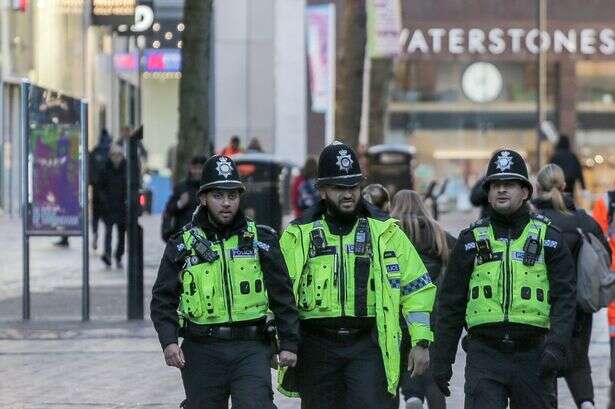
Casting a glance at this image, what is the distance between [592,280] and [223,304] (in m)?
2.66

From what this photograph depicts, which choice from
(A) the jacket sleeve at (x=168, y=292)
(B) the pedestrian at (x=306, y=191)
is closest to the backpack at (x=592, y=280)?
(A) the jacket sleeve at (x=168, y=292)

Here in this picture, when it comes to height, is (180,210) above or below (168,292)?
above

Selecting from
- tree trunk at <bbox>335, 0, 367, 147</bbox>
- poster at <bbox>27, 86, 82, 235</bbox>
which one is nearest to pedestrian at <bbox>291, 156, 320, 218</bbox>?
tree trunk at <bbox>335, 0, 367, 147</bbox>

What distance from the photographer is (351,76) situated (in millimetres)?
25562

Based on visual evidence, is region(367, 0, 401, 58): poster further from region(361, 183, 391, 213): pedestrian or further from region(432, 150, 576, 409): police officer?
region(432, 150, 576, 409): police officer

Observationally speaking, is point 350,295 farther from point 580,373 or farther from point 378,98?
point 378,98

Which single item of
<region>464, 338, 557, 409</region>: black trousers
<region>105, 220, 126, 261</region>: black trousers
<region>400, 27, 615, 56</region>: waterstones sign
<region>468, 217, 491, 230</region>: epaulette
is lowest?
<region>464, 338, 557, 409</region>: black trousers

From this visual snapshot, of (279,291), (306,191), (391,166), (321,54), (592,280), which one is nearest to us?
(279,291)

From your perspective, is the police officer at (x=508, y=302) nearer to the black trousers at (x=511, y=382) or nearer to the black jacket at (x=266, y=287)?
the black trousers at (x=511, y=382)

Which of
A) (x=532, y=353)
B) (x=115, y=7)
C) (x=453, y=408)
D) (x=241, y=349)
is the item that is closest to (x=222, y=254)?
(x=241, y=349)

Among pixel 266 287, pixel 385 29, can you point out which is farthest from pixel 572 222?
pixel 385 29

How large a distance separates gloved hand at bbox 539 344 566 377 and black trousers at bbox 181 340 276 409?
49.0 inches

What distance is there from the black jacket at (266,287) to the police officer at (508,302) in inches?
30.1

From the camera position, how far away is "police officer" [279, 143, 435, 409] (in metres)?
7.55
